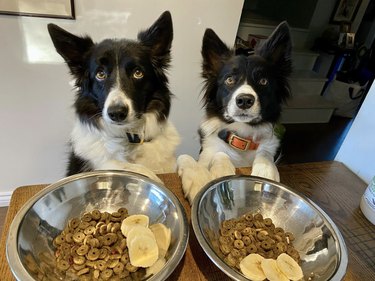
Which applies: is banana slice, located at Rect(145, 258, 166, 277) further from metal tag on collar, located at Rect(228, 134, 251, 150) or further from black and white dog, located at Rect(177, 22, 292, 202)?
metal tag on collar, located at Rect(228, 134, 251, 150)

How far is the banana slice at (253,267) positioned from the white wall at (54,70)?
4.98 feet

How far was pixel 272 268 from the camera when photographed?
2.39 ft

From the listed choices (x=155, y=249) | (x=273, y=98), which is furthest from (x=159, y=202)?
(x=273, y=98)

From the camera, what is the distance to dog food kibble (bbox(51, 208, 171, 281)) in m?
0.71

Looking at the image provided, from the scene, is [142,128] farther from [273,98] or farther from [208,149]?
[273,98]

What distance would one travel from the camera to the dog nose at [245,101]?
1.31 metres

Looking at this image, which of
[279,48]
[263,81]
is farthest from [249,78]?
[279,48]

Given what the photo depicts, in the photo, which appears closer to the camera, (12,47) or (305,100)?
(12,47)

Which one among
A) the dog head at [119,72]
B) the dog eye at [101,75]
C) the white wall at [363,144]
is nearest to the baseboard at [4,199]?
the dog head at [119,72]

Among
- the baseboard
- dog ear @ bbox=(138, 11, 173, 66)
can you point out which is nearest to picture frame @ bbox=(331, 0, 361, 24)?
dog ear @ bbox=(138, 11, 173, 66)

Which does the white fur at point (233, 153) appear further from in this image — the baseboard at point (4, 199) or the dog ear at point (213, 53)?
the baseboard at point (4, 199)

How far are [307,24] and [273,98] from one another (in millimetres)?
1522

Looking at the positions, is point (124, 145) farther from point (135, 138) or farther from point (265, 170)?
point (265, 170)

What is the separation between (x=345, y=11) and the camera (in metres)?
2.49
